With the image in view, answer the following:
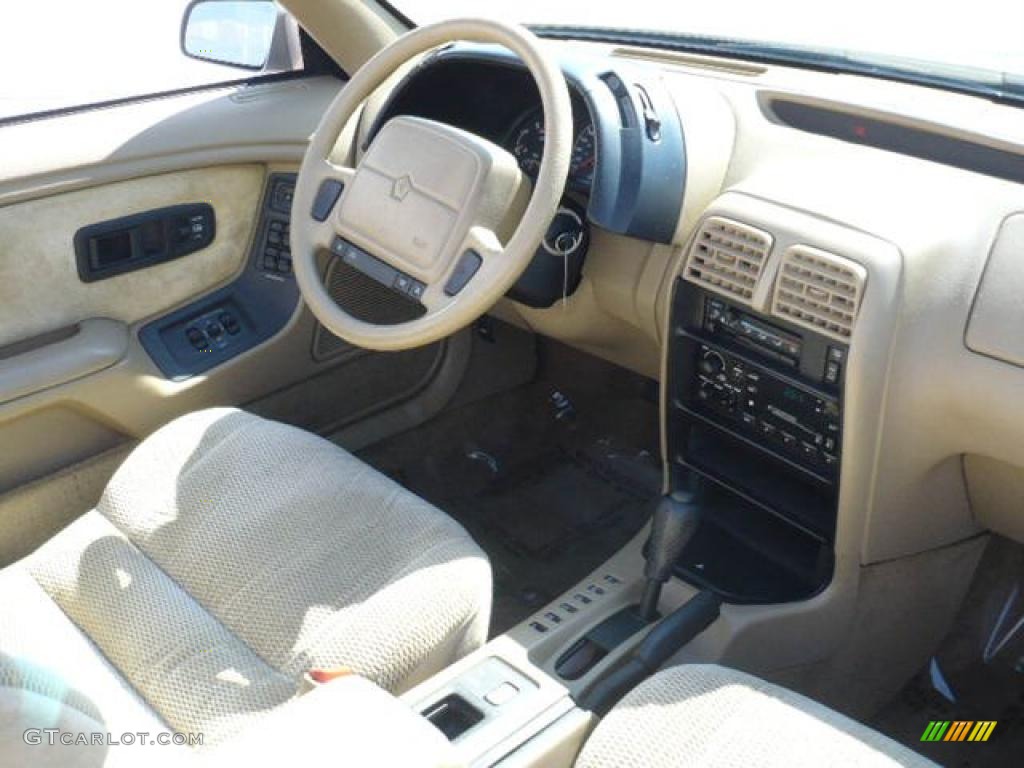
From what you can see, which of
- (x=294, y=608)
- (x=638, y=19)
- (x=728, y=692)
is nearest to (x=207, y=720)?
(x=294, y=608)

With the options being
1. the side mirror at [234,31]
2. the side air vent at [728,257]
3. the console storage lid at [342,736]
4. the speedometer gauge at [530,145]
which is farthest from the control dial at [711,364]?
the side mirror at [234,31]

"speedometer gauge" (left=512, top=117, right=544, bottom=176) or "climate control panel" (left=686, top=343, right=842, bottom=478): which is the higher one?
"speedometer gauge" (left=512, top=117, right=544, bottom=176)

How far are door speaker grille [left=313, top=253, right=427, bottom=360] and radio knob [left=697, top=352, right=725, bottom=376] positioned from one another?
2.35 feet

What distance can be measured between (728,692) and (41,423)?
1455mm

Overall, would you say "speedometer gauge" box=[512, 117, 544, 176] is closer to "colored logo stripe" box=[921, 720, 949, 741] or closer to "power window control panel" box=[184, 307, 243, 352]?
"power window control panel" box=[184, 307, 243, 352]

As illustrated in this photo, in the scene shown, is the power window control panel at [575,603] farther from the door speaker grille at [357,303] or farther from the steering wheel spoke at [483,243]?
→ the door speaker grille at [357,303]

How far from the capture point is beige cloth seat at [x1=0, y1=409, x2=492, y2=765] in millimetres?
1556

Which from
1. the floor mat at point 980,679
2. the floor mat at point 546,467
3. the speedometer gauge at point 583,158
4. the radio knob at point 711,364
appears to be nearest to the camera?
the radio knob at point 711,364

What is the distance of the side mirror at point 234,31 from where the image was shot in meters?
2.66

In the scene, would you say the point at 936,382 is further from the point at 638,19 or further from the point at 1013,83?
the point at 638,19

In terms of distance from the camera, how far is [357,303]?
2492mm

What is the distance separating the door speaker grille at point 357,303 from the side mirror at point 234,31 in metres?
0.57

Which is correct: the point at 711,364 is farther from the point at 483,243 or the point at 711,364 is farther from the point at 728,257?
the point at 483,243

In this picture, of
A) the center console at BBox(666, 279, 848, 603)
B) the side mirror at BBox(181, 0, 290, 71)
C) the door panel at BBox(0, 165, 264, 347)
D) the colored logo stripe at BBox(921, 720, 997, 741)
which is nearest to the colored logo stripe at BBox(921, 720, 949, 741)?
the colored logo stripe at BBox(921, 720, 997, 741)
